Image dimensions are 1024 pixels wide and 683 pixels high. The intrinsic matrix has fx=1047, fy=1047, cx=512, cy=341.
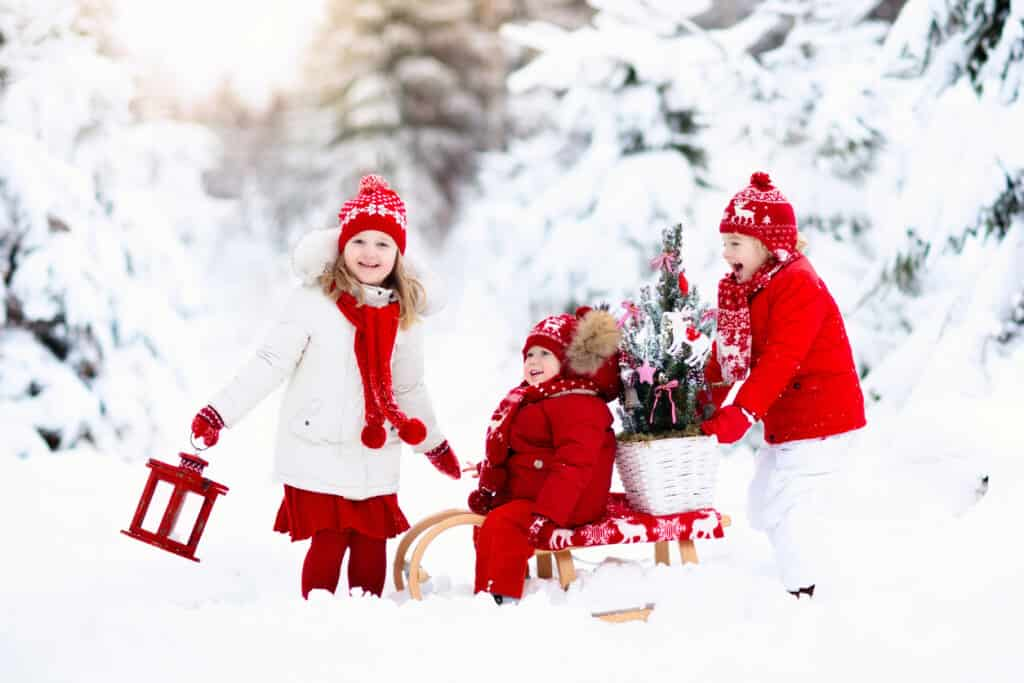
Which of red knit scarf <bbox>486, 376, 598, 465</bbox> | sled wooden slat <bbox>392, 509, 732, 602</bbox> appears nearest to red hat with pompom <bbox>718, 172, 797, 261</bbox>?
red knit scarf <bbox>486, 376, 598, 465</bbox>

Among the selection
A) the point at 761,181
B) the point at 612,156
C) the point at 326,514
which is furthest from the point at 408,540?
the point at 612,156

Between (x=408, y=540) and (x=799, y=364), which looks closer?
(x=799, y=364)

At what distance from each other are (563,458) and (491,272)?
Answer: 6.30 m

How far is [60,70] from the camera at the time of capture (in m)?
6.54

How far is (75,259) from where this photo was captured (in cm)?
627

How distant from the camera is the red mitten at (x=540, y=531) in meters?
3.46

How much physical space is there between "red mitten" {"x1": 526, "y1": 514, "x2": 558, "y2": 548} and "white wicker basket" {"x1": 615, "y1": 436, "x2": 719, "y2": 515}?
391 mm

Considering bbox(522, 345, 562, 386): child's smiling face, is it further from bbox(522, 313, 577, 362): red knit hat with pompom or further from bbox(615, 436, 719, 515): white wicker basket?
bbox(615, 436, 719, 515): white wicker basket

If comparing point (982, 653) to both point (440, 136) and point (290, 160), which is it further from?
point (290, 160)

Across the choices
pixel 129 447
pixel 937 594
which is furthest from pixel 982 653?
pixel 129 447

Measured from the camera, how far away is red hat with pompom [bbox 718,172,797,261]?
12.3 ft

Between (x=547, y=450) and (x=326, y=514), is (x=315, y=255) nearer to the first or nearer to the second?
(x=326, y=514)

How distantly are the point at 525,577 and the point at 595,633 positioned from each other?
0.57m

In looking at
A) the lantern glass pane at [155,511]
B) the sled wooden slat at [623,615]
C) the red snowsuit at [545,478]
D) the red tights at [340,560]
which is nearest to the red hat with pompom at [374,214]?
the red snowsuit at [545,478]
